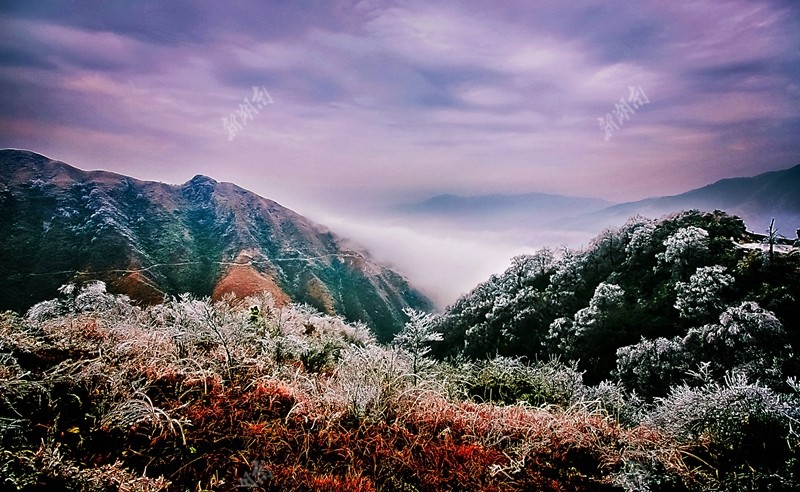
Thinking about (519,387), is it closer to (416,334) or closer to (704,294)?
(416,334)

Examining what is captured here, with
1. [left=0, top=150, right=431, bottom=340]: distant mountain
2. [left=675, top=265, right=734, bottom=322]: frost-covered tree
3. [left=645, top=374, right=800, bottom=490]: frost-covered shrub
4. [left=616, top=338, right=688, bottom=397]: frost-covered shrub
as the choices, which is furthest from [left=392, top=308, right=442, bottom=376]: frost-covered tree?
[left=0, top=150, right=431, bottom=340]: distant mountain

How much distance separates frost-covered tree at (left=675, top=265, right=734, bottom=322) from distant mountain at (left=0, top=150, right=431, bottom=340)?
65423 millimetres

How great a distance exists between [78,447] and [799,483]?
4732 mm

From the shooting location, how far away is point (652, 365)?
13.8 m

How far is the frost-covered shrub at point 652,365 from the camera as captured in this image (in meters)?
13.3

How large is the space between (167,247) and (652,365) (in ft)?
402

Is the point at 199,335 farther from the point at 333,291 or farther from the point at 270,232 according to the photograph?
the point at 270,232

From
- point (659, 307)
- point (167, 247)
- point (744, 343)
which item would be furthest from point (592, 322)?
point (167, 247)

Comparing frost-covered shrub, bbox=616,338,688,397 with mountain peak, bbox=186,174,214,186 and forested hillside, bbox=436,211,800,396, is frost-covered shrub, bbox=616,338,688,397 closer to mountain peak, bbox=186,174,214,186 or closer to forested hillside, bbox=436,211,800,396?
forested hillside, bbox=436,211,800,396

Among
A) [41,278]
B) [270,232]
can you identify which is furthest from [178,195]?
[41,278]

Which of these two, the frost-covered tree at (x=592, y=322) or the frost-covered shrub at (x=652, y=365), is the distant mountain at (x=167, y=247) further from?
the frost-covered shrub at (x=652, y=365)

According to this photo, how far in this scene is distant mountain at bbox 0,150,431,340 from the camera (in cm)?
8938

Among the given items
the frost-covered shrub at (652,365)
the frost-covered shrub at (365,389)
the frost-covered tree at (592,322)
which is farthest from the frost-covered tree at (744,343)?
the frost-covered shrub at (365,389)

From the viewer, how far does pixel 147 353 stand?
4062 mm
